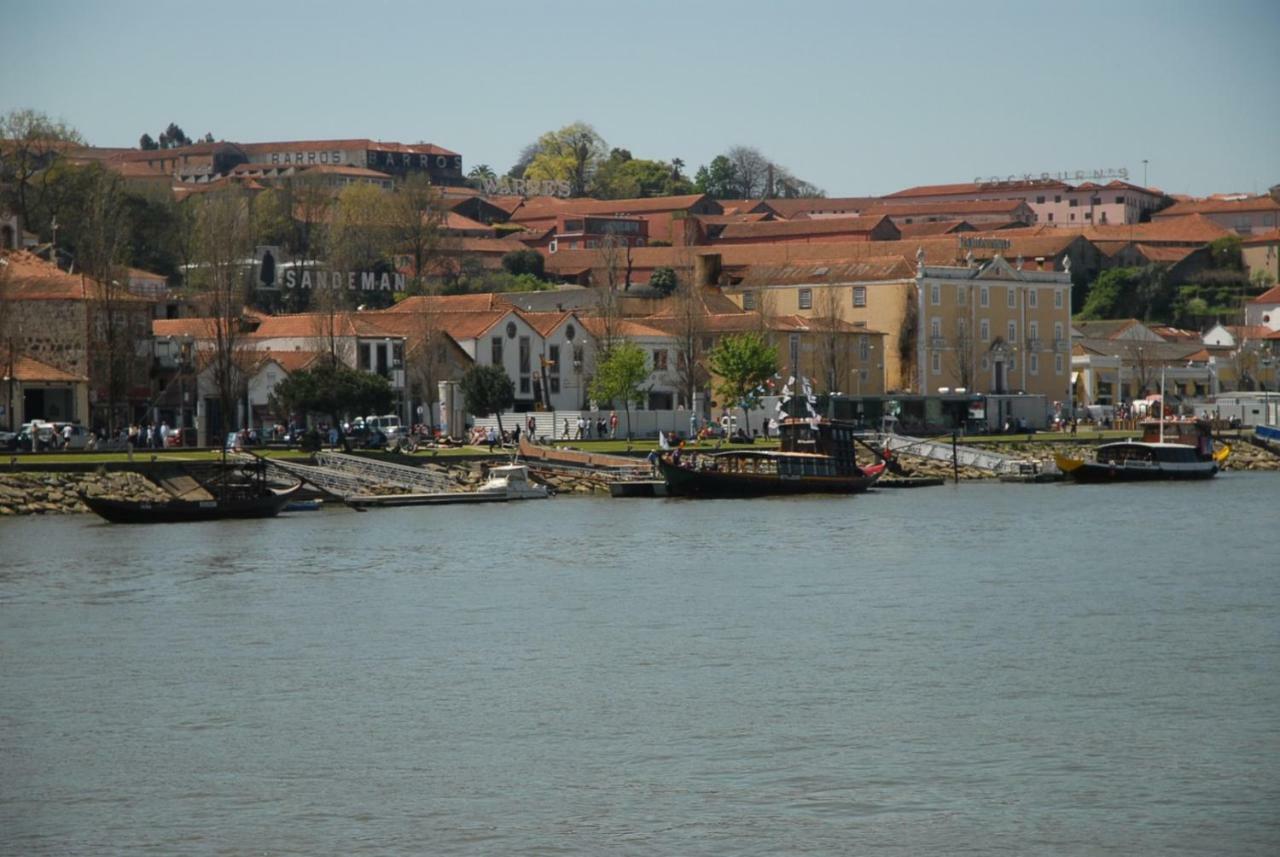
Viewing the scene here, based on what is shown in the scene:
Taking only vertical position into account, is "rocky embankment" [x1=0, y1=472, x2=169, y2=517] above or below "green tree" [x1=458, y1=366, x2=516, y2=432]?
below

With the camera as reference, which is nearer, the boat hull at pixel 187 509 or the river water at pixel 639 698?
the river water at pixel 639 698

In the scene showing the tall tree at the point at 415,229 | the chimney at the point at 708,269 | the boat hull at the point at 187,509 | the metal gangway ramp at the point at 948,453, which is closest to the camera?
the boat hull at the point at 187,509

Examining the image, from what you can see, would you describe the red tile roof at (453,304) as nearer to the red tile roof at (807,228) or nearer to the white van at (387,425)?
the white van at (387,425)

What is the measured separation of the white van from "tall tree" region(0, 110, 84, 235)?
1232 inches

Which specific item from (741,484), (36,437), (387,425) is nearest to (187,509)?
(36,437)

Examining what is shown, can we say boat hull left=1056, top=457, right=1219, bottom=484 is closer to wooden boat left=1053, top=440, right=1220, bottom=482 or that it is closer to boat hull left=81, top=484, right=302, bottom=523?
wooden boat left=1053, top=440, right=1220, bottom=482

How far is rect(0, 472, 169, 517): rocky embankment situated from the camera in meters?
54.2

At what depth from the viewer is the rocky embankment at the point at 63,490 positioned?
178 feet

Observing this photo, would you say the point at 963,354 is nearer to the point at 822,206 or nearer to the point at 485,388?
the point at 485,388

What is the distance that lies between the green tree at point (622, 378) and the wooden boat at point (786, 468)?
13474mm

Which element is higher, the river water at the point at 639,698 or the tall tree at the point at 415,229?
the tall tree at the point at 415,229

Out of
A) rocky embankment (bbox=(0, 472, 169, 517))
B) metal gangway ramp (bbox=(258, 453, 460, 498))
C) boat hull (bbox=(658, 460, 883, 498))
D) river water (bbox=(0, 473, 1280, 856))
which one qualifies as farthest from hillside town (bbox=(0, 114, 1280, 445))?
river water (bbox=(0, 473, 1280, 856))

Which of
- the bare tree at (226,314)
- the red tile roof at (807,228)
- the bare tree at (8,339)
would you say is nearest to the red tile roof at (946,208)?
the red tile roof at (807,228)

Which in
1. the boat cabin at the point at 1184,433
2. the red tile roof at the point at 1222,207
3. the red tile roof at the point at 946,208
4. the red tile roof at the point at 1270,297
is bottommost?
the boat cabin at the point at 1184,433
